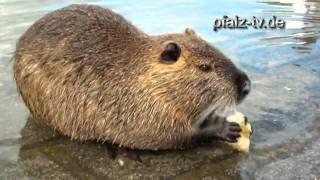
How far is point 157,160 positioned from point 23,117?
106cm

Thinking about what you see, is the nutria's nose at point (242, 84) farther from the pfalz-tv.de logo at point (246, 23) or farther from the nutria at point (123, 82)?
the pfalz-tv.de logo at point (246, 23)

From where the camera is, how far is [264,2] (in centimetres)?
669

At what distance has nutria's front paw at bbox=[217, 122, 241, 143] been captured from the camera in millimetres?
3104

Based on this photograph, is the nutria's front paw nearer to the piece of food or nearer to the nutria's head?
the piece of food

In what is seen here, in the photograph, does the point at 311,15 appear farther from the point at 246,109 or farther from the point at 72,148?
the point at 72,148

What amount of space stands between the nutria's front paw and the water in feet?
0.22

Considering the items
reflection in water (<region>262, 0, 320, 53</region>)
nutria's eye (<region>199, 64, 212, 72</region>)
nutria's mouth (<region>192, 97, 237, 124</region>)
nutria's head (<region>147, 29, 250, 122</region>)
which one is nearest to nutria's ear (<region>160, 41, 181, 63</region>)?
nutria's head (<region>147, 29, 250, 122</region>)

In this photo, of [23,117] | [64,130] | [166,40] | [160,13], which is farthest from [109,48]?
[160,13]

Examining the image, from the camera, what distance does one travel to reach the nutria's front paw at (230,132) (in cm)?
310

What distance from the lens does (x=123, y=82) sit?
3.15 meters

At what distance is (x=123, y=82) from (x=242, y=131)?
0.74 meters

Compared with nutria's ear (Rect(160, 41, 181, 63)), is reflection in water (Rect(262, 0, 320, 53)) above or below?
below

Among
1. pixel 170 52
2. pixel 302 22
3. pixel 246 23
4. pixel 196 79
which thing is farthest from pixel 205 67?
pixel 302 22

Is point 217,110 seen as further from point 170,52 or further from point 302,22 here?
point 302,22
